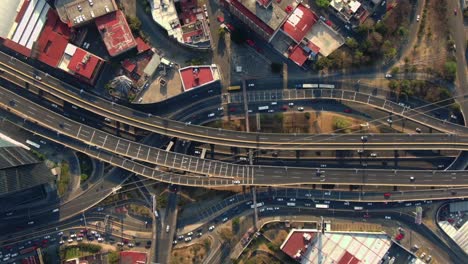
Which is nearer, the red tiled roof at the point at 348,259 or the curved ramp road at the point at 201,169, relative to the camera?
the curved ramp road at the point at 201,169

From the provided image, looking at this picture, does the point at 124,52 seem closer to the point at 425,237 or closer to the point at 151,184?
the point at 151,184

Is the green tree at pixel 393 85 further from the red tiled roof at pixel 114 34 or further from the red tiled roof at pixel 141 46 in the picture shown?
the red tiled roof at pixel 114 34

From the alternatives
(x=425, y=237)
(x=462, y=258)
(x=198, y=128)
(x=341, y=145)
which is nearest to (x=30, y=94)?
(x=198, y=128)

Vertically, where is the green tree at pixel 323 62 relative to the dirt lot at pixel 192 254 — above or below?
above

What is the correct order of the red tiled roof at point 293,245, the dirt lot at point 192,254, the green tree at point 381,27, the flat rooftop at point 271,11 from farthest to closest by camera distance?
the dirt lot at point 192,254
the red tiled roof at point 293,245
the green tree at point 381,27
the flat rooftop at point 271,11

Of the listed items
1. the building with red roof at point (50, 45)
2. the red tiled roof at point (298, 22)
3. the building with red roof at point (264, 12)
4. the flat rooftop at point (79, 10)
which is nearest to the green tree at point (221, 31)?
the building with red roof at point (264, 12)

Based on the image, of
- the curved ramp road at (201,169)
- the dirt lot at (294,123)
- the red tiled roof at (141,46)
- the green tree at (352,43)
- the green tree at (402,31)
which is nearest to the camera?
the red tiled roof at (141,46)

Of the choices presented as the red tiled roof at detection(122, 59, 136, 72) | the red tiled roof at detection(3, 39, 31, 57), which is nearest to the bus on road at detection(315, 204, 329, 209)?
the red tiled roof at detection(122, 59, 136, 72)

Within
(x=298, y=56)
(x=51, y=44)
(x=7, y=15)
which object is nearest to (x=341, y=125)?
(x=298, y=56)

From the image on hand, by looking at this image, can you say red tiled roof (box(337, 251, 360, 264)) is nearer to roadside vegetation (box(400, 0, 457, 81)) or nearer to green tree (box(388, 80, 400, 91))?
green tree (box(388, 80, 400, 91))
